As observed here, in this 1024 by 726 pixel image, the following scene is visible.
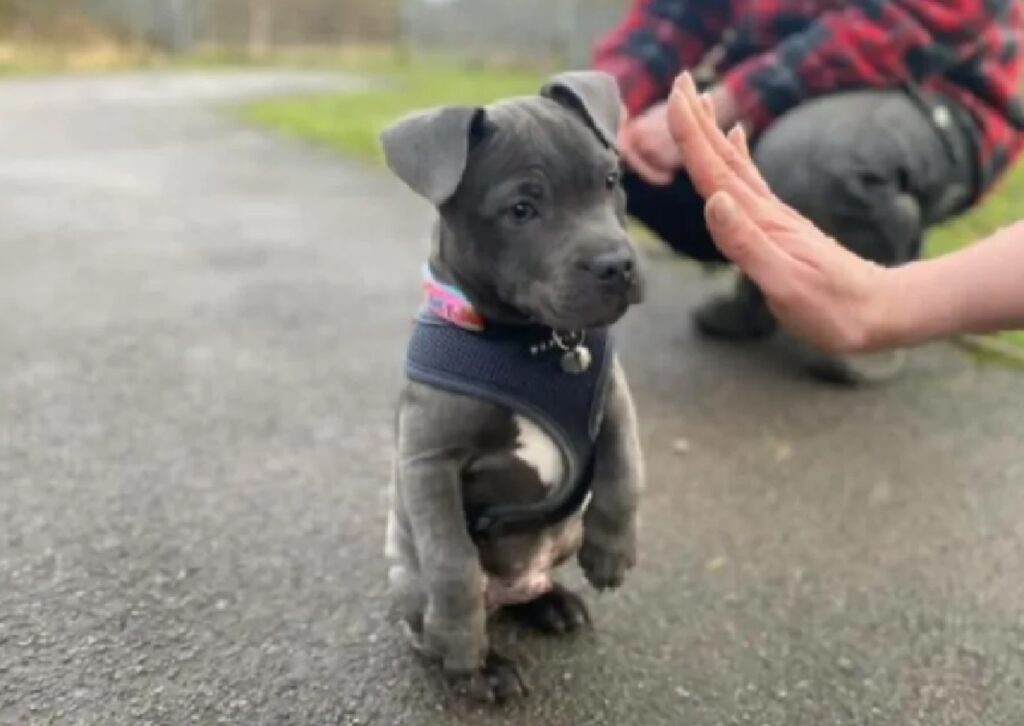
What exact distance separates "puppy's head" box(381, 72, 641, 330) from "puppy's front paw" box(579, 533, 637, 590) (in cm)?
42

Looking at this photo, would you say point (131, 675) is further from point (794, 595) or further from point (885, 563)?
point (885, 563)

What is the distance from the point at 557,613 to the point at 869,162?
185cm

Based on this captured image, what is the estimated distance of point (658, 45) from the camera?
4109 millimetres

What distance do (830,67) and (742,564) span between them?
5.55 feet

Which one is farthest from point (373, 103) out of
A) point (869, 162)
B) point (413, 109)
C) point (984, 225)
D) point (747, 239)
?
point (747, 239)

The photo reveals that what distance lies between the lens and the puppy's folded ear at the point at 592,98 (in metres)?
2.05

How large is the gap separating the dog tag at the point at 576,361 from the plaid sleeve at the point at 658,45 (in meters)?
2.08

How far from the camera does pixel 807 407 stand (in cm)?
362

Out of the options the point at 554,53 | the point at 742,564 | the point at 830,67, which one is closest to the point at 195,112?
the point at 554,53

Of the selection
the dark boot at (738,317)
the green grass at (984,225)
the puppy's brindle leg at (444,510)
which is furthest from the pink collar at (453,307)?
the green grass at (984,225)

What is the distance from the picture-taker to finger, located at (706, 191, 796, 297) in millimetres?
2338

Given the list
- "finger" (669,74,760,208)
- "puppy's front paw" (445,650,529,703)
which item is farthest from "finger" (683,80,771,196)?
"puppy's front paw" (445,650,529,703)

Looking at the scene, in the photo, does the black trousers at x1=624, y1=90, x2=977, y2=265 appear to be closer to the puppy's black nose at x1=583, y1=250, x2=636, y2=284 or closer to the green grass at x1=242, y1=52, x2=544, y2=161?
the puppy's black nose at x1=583, y1=250, x2=636, y2=284

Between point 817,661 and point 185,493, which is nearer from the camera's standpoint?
point 817,661
